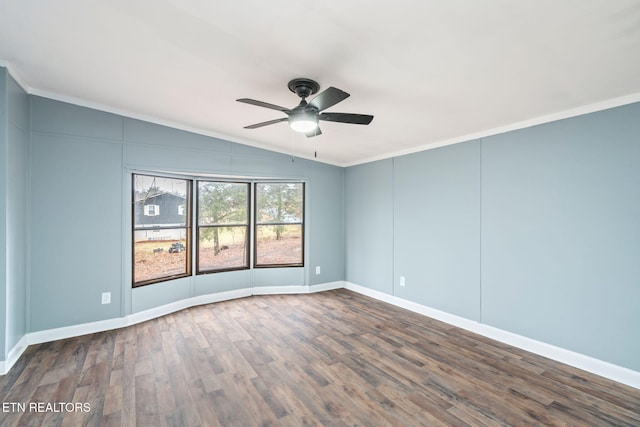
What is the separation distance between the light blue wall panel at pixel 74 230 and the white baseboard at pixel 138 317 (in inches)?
3.0

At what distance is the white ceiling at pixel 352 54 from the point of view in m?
1.74

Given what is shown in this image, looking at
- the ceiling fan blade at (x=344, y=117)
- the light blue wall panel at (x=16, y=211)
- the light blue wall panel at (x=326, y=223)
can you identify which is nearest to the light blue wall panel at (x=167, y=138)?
the light blue wall panel at (x=16, y=211)

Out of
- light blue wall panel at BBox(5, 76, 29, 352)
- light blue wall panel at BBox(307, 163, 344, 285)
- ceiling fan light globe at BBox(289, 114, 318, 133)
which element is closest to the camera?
ceiling fan light globe at BBox(289, 114, 318, 133)

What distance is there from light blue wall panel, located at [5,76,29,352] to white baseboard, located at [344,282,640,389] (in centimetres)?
466

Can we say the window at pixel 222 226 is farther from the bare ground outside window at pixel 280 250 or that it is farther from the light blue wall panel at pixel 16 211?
the light blue wall panel at pixel 16 211

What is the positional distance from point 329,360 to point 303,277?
2450mm

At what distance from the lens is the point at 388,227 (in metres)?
4.88

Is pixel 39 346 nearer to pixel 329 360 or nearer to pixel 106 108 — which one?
pixel 106 108

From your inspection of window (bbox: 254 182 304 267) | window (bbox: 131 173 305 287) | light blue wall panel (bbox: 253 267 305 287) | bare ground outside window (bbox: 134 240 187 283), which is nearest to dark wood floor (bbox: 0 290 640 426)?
bare ground outside window (bbox: 134 240 187 283)

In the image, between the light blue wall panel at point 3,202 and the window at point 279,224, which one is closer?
the light blue wall panel at point 3,202

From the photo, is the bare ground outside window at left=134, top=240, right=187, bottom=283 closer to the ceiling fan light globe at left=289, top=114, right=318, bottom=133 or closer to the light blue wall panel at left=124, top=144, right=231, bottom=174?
the light blue wall panel at left=124, top=144, right=231, bottom=174

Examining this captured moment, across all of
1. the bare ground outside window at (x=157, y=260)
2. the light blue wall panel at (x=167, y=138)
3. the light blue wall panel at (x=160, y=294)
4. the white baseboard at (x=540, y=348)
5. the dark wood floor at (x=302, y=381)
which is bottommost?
the dark wood floor at (x=302, y=381)

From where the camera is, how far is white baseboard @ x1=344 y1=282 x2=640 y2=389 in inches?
102

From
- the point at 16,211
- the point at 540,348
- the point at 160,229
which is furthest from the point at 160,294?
the point at 540,348
